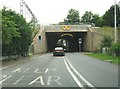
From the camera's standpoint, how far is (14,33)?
42.6 m

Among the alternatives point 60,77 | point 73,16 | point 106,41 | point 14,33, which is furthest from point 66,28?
point 60,77

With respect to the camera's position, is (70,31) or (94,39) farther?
(70,31)

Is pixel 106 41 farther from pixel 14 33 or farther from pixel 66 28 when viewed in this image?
pixel 14 33

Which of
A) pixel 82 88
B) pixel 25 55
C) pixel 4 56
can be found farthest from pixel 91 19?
pixel 82 88

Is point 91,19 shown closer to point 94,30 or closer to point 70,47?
point 70,47

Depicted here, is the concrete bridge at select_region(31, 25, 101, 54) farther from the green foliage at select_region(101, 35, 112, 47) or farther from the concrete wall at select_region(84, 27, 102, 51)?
the green foliage at select_region(101, 35, 112, 47)

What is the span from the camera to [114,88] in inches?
586

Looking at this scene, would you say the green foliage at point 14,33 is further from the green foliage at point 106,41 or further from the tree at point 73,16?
the tree at point 73,16

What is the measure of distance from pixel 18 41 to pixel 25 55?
10052 millimetres

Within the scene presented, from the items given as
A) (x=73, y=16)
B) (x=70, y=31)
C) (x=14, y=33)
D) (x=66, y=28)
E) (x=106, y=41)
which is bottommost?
(x=106, y=41)

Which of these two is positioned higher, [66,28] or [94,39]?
[66,28]

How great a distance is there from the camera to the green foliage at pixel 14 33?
39.1 metres

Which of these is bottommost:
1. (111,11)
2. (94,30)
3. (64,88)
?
(64,88)

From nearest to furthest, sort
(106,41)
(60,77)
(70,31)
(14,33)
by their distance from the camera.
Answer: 1. (60,77)
2. (14,33)
3. (106,41)
4. (70,31)
